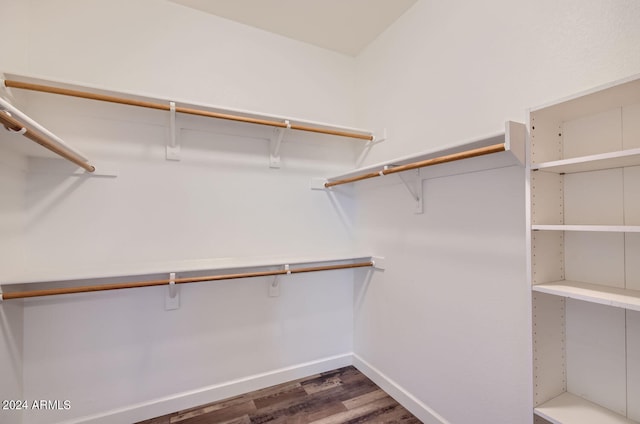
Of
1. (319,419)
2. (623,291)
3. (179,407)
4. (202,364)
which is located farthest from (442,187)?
(179,407)

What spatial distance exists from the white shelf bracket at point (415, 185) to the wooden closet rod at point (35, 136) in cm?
174

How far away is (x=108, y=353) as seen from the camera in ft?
5.27

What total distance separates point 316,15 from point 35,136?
174cm

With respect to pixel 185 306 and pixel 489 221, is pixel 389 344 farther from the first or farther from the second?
pixel 185 306

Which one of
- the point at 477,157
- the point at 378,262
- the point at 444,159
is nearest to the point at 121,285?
the point at 378,262

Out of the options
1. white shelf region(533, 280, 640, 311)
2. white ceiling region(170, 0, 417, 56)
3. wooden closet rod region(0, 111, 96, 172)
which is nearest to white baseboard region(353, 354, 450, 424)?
white shelf region(533, 280, 640, 311)

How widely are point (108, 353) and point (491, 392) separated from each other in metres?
2.08

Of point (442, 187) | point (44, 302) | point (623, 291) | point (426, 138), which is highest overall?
point (426, 138)

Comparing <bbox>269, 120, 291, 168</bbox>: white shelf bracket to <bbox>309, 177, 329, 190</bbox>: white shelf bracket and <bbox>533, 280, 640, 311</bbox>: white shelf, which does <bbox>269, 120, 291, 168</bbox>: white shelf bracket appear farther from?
<bbox>533, 280, 640, 311</bbox>: white shelf

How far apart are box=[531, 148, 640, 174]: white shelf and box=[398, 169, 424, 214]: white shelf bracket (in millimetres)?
727

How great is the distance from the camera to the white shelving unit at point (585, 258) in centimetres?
91

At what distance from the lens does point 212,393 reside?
182cm

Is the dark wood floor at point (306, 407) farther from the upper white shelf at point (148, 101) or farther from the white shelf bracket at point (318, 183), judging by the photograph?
the upper white shelf at point (148, 101)

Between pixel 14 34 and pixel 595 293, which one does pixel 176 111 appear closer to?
pixel 14 34
